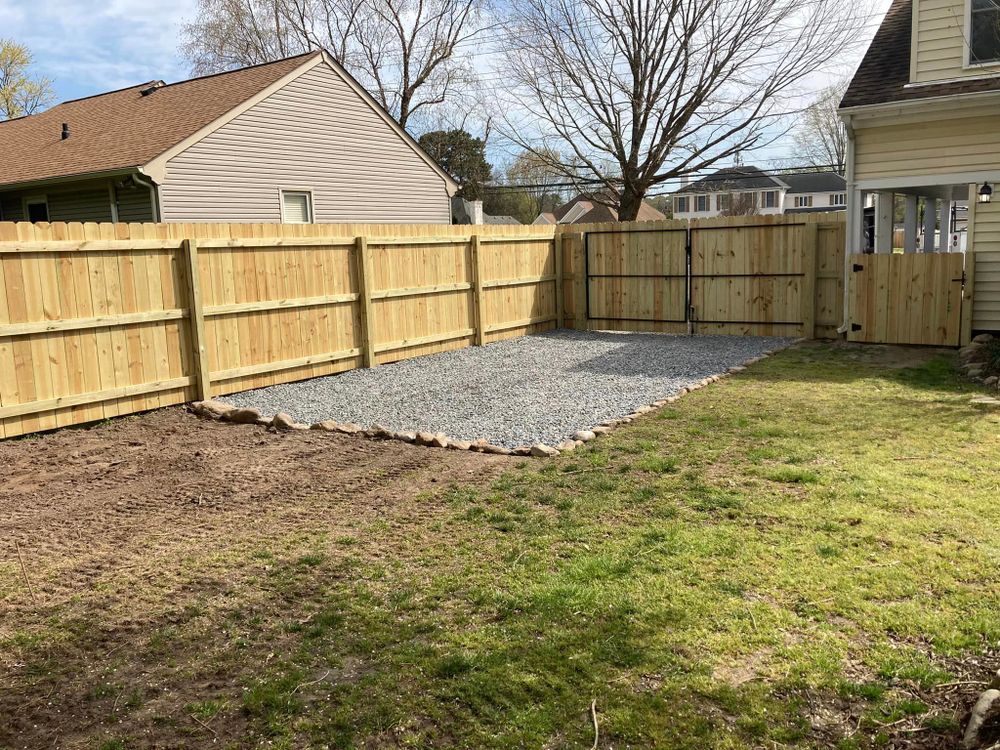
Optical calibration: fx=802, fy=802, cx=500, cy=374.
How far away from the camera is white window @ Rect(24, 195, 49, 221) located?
58.2 feet

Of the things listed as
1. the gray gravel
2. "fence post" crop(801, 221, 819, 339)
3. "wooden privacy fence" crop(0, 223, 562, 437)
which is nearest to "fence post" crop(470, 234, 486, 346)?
"wooden privacy fence" crop(0, 223, 562, 437)

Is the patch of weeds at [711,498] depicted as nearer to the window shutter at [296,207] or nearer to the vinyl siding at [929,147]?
the vinyl siding at [929,147]

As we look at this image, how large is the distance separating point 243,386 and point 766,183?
6402cm

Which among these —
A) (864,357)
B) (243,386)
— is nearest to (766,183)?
(864,357)

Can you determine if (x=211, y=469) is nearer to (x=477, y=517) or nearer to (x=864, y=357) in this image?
(x=477, y=517)

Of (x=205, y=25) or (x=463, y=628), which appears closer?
(x=463, y=628)

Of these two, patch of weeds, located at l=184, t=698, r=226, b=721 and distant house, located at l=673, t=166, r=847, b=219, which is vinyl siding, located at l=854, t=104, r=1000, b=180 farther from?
distant house, located at l=673, t=166, r=847, b=219

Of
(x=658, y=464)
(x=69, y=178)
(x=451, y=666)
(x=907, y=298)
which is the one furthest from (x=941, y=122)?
(x=69, y=178)

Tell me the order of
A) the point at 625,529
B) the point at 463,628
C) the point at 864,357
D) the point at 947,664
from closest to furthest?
the point at 947,664
the point at 463,628
the point at 625,529
the point at 864,357

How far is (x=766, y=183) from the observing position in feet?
216

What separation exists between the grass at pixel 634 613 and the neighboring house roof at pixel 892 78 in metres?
7.09

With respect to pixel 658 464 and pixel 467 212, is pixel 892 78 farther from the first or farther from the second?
pixel 467 212

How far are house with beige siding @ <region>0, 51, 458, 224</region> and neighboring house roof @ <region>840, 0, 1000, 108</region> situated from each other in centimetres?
1129

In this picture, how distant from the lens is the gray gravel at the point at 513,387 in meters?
7.41
